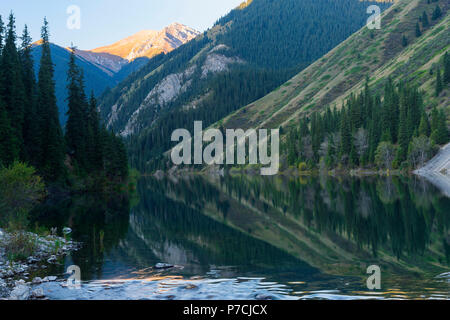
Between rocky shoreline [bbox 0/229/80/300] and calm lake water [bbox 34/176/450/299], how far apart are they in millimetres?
862

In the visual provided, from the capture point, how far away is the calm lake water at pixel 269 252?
53.2ft

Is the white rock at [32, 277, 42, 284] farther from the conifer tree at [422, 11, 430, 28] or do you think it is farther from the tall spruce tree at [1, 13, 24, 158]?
the conifer tree at [422, 11, 430, 28]

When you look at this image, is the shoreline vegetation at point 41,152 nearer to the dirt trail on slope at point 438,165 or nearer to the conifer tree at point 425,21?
the dirt trail on slope at point 438,165

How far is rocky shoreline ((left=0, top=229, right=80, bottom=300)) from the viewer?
15.4 m

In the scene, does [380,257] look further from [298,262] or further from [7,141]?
[7,141]

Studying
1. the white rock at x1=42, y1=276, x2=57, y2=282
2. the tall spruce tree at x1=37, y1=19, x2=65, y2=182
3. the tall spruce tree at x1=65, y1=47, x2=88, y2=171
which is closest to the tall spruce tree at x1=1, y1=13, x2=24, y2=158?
the tall spruce tree at x1=37, y1=19, x2=65, y2=182

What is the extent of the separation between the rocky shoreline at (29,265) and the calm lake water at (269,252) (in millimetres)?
862

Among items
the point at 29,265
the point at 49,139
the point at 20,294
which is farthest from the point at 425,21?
the point at 20,294

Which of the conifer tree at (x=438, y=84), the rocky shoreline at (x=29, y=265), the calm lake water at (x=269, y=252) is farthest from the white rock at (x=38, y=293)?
the conifer tree at (x=438, y=84)

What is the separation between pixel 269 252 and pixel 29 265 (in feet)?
44.8

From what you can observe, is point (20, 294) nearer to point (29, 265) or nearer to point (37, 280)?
point (37, 280)

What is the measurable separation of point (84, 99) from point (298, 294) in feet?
277

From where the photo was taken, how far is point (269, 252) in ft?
80.5
